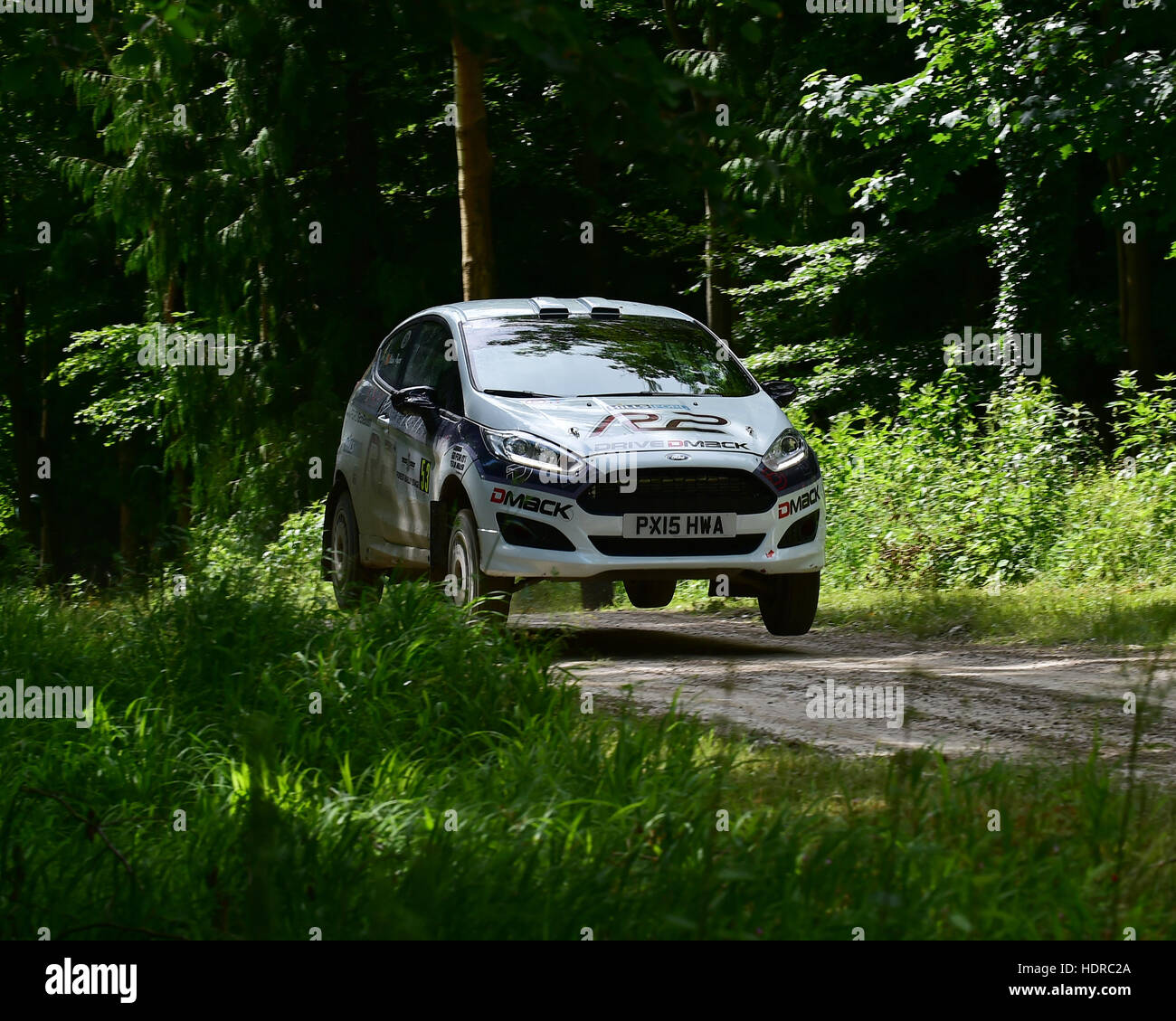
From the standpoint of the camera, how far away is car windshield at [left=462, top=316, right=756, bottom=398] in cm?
915

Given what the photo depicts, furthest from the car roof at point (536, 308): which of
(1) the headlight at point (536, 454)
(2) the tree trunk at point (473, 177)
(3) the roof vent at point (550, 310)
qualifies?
(2) the tree trunk at point (473, 177)

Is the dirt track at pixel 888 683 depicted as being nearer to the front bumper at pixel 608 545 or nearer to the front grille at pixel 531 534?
the front bumper at pixel 608 545

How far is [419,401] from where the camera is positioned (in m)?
9.27

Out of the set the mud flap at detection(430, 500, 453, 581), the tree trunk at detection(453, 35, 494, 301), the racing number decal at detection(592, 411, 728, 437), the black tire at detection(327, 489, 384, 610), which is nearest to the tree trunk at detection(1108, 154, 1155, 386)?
the tree trunk at detection(453, 35, 494, 301)

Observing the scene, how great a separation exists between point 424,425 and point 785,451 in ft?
7.51

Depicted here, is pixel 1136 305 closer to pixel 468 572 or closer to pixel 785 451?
pixel 785 451

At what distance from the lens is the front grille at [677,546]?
8320 mm

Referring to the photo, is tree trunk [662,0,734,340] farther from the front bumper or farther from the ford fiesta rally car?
the front bumper

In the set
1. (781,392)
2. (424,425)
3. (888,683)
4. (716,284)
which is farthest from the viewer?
(716,284)

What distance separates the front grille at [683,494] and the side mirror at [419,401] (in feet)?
5.06

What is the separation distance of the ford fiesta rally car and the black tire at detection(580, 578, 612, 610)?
2277 millimetres

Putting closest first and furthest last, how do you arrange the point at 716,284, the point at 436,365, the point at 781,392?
the point at 781,392 < the point at 436,365 < the point at 716,284

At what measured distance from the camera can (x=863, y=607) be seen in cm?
1091

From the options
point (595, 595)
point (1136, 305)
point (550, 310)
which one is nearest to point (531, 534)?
point (550, 310)
